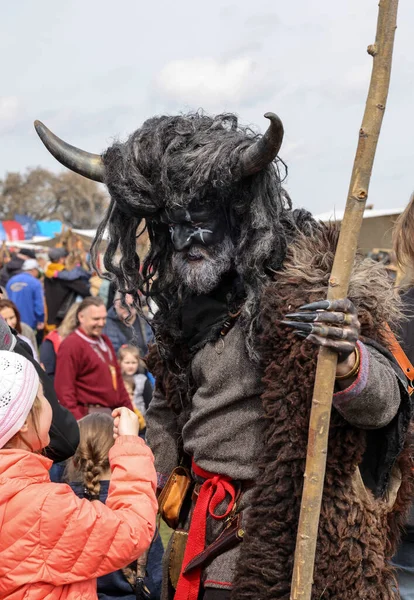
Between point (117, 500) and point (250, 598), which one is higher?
point (117, 500)

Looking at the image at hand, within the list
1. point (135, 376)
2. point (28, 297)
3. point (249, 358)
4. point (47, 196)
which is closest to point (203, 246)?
point (249, 358)

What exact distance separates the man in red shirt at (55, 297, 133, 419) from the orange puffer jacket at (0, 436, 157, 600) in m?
3.56

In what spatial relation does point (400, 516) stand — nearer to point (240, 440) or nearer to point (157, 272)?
point (240, 440)

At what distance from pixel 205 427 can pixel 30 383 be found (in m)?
0.58

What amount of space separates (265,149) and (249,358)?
0.65 meters

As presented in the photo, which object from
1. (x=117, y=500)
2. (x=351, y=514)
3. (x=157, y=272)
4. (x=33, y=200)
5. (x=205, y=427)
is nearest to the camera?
(x=351, y=514)

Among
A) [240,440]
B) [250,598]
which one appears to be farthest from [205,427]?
[250,598]

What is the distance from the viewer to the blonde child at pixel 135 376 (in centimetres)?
689

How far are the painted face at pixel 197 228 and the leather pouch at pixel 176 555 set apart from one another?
3.24 feet

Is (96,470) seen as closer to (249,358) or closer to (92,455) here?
(92,455)

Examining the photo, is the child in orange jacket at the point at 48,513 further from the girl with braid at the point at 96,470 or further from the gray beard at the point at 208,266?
the girl with braid at the point at 96,470

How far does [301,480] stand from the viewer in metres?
2.30

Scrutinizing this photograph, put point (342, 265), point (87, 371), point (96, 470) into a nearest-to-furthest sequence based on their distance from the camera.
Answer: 1. point (342, 265)
2. point (96, 470)
3. point (87, 371)

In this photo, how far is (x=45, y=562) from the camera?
2.32 metres
